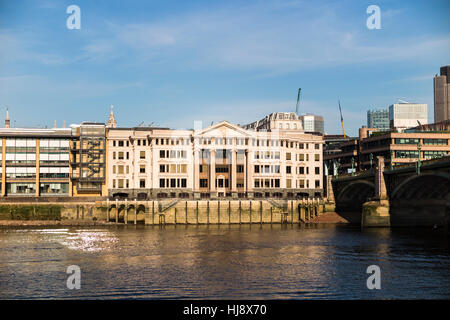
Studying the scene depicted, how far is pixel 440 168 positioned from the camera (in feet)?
307

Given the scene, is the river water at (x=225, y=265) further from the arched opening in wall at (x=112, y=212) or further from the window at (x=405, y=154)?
the window at (x=405, y=154)

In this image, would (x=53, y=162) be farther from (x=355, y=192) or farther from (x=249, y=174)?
(x=355, y=192)

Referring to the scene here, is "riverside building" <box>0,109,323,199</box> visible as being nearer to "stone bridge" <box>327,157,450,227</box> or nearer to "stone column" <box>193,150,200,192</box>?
"stone column" <box>193,150,200,192</box>

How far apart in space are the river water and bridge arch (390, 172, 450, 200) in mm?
10423

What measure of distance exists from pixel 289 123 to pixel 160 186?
7119cm

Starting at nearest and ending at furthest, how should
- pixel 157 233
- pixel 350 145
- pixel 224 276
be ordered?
1. pixel 224 276
2. pixel 157 233
3. pixel 350 145

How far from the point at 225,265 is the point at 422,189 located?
61.5 m

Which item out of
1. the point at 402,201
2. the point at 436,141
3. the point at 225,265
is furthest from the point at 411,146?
the point at 225,265

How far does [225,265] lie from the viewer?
64938 mm

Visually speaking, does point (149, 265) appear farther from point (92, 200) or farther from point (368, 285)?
point (92, 200)

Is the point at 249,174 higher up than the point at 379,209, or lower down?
higher up

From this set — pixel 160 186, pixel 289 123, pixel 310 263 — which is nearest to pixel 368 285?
pixel 310 263

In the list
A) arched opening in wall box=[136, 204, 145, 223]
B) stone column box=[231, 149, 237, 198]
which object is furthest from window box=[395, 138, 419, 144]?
arched opening in wall box=[136, 204, 145, 223]

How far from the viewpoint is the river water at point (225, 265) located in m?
50.4
